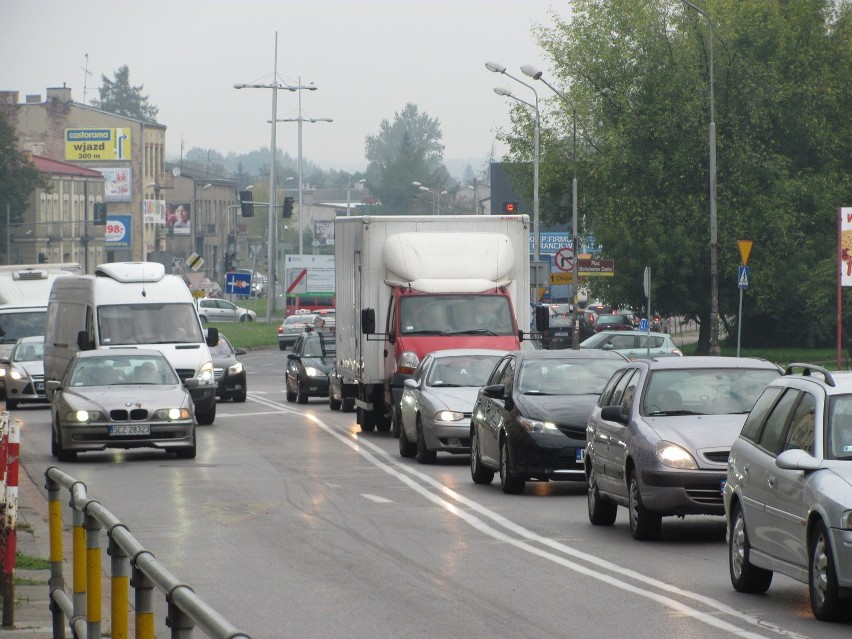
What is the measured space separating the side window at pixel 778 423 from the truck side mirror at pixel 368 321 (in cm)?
1667

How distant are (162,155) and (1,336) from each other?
123 m

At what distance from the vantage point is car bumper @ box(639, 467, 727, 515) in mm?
13625

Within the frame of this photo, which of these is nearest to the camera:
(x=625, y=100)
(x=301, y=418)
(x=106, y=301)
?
(x=106, y=301)

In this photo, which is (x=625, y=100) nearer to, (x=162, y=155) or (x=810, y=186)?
(x=810, y=186)

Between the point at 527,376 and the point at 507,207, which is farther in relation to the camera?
the point at 507,207

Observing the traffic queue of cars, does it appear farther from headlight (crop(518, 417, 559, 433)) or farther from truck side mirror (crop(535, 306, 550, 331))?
truck side mirror (crop(535, 306, 550, 331))

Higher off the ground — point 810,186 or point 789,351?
point 810,186

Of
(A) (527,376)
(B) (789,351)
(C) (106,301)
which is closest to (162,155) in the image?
(B) (789,351)

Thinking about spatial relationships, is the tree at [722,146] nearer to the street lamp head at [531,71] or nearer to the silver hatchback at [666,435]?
the street lamp head at [531,71]

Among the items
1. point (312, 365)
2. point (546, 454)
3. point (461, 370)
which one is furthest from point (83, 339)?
point (546, 454)

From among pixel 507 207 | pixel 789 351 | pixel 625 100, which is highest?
pixel 625 100

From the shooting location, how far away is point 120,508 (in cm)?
1712

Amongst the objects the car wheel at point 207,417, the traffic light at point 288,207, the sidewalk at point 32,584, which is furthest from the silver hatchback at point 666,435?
the traffic light at point 288,207

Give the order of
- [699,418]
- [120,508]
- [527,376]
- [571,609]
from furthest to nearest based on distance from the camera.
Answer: [527,376], [120,508], [699,418], [571,609]
